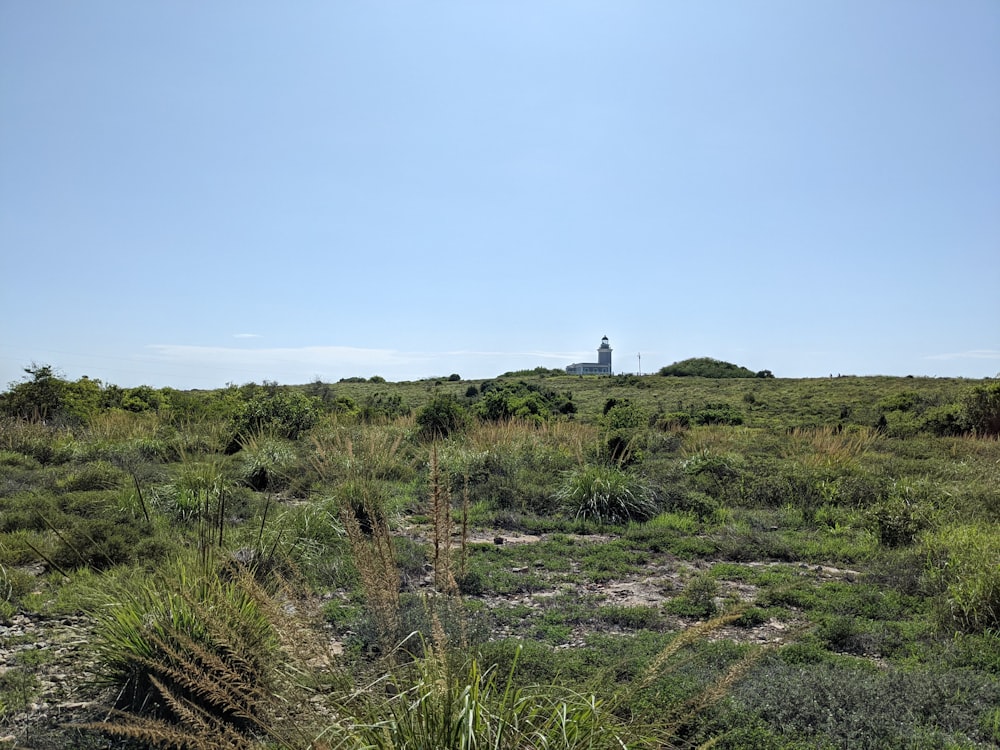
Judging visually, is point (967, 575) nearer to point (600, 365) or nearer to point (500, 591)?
point (500, 591)

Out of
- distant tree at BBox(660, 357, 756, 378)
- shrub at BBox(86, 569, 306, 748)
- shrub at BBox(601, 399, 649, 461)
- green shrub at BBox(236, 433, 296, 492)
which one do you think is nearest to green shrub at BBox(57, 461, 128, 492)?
green shrub at BBox(236, 433, 296, 492)

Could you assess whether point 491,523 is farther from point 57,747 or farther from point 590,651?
point 57,747

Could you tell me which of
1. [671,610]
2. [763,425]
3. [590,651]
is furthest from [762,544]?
[763,425]

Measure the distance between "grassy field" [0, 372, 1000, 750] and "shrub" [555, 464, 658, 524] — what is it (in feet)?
0.12

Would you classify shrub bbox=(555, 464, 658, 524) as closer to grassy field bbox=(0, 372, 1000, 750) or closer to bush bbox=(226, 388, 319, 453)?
grassy field bbox=(0, 372, 1000, 750)

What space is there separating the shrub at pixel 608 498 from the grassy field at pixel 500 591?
36 mm

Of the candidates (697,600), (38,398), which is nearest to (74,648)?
(697,600)

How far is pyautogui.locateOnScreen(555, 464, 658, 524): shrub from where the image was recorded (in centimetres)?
877

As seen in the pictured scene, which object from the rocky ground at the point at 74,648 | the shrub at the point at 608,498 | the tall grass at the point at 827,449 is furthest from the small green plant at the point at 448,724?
the tall grass at the point at 827,449

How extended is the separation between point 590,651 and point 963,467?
9348mm

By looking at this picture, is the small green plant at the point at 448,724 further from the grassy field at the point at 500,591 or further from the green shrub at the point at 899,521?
the green shrub at the point at 899,521

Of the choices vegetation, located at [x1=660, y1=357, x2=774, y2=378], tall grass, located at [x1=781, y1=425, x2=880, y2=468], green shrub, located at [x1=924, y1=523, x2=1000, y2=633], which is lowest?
green shrub, located at [x1=924, y1=523, x2=1000, y2=633]

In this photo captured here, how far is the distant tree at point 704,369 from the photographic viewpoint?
5209 centimetres

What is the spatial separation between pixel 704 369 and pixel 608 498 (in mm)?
47051
